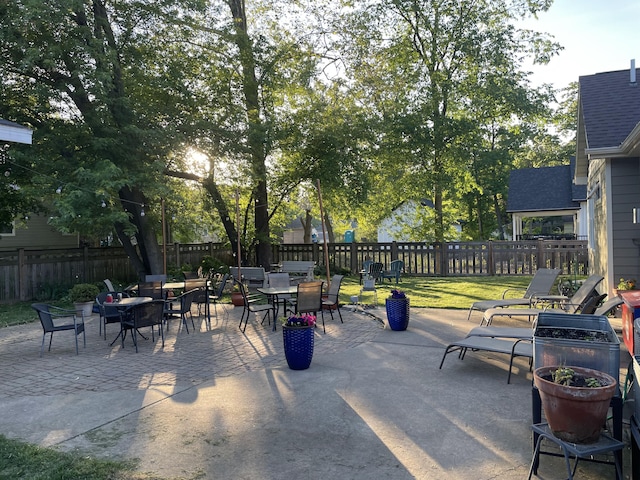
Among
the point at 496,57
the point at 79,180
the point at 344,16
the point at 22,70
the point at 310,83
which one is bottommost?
the point at 79,180

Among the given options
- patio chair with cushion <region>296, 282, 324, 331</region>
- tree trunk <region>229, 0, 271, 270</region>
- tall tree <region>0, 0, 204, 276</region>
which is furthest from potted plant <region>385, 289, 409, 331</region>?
tree trunk <region>229, 0, 271, 270</region>

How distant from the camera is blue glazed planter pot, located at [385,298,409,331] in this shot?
7.56 meters

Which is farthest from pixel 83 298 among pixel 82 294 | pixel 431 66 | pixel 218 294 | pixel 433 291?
pixel 431 66

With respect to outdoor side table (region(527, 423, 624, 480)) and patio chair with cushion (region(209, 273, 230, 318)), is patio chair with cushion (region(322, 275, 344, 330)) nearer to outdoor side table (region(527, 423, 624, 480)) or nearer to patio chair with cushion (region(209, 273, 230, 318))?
patio chair with cushion (region(209, 273, 230, 318))

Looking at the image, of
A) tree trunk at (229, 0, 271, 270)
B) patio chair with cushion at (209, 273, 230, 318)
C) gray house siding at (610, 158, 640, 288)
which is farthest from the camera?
tree trunk at (229, 0, 271, 270)

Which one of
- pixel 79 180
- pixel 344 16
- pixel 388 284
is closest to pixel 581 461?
pixel 79 180

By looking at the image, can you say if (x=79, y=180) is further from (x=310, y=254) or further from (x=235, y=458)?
(x=310, y=254)

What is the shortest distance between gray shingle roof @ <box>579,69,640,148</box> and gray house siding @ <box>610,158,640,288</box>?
47cm

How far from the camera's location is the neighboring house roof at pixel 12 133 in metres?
5.62

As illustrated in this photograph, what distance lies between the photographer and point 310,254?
1958 cm

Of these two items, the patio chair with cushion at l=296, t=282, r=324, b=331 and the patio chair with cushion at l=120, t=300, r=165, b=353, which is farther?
the patio chair with cushion at l=296, t=282, r=324, b=331

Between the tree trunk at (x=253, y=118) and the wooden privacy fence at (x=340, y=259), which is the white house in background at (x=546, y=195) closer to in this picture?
the wooden privacy fence at (x=340, y=259)

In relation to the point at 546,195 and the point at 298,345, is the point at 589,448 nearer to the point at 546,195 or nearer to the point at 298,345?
the point at 298,345

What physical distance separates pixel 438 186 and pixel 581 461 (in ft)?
55.3
